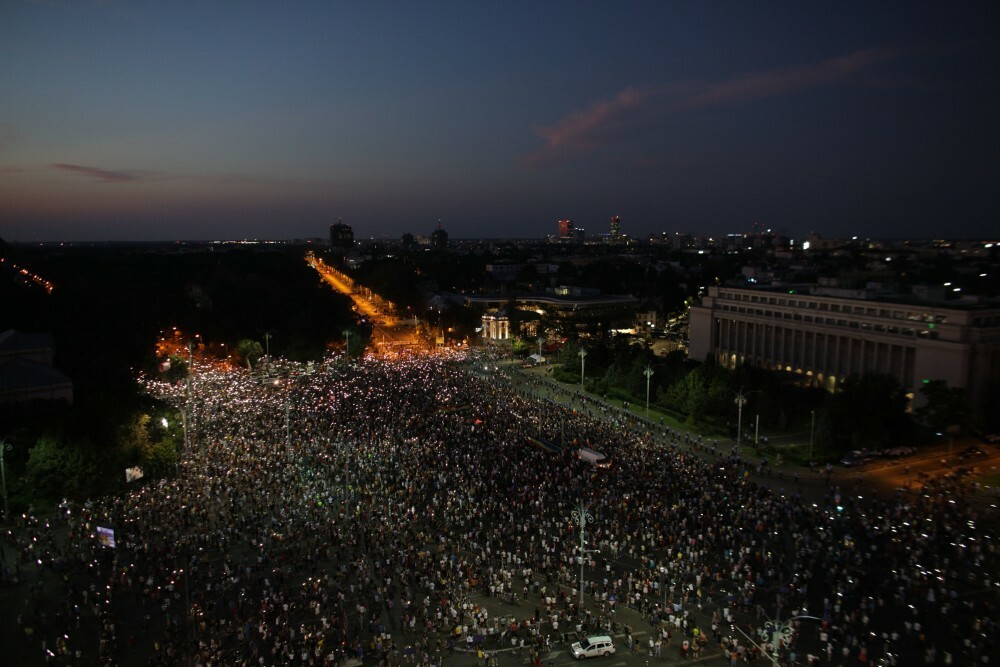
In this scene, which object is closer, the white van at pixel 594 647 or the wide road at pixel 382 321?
the white van at pixel 594 647

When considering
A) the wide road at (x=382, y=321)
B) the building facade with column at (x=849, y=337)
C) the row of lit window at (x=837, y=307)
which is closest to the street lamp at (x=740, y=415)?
the building facade with column at (x=849, y=337)

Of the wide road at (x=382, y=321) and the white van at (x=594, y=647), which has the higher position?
→ the white van at (x=594, y=647)

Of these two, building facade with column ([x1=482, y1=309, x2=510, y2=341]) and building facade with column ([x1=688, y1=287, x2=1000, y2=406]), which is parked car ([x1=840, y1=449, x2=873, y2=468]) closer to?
building facade with column ([x1=688, y1=287, x2=1000, y2=406])

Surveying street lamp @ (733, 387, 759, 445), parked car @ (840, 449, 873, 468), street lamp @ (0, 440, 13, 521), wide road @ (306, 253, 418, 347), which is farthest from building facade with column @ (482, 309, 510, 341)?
street lamp @ (0, 440, 13, 521)

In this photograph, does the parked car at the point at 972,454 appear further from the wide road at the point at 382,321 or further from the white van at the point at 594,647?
the wide road at the point at 382,321

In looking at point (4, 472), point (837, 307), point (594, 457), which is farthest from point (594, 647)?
point (837, 307)

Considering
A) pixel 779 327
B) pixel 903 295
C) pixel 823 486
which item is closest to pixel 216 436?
pixel 823 486
